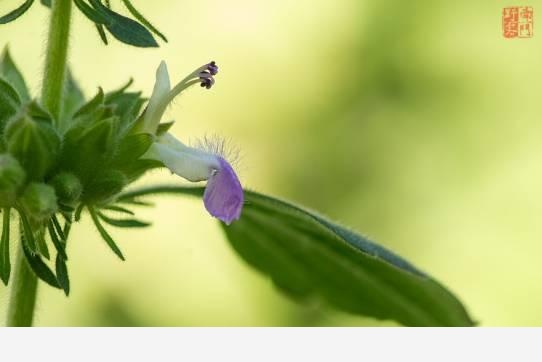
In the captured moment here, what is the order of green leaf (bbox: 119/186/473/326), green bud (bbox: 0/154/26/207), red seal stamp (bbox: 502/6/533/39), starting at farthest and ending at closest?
red seal stamp (bbox: 502/6/533/39) < green leaf (bbox: 119/186/473/326) < green bud (bbox: 0/154/26/207)

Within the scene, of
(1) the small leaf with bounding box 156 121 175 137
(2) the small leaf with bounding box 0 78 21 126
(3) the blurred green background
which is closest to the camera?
(2) the small leaf with bounding box 0 78 21 126

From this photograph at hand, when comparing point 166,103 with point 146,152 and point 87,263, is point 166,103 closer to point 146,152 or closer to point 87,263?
point 146,152

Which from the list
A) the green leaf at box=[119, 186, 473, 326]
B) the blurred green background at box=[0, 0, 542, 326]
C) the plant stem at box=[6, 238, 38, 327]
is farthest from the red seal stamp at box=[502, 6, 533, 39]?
the plant stem at box=[6, 238, 38, 327]

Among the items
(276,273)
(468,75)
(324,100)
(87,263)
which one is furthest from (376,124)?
(276,273)

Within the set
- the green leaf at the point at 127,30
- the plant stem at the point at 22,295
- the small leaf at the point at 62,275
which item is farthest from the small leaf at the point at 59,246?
the green leaf at the point at 127,30

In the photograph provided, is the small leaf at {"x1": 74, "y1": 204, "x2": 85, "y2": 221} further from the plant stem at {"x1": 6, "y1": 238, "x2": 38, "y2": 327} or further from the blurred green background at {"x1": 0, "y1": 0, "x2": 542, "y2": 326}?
the blurred green background at {"x1": 0, "y1": 0, "x2": 542, "y2": 326}

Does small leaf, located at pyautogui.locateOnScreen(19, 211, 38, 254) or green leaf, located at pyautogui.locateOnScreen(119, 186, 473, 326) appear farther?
green leaf, located at pyautogui.locateOnScreen(119, 186, 473, 326)
